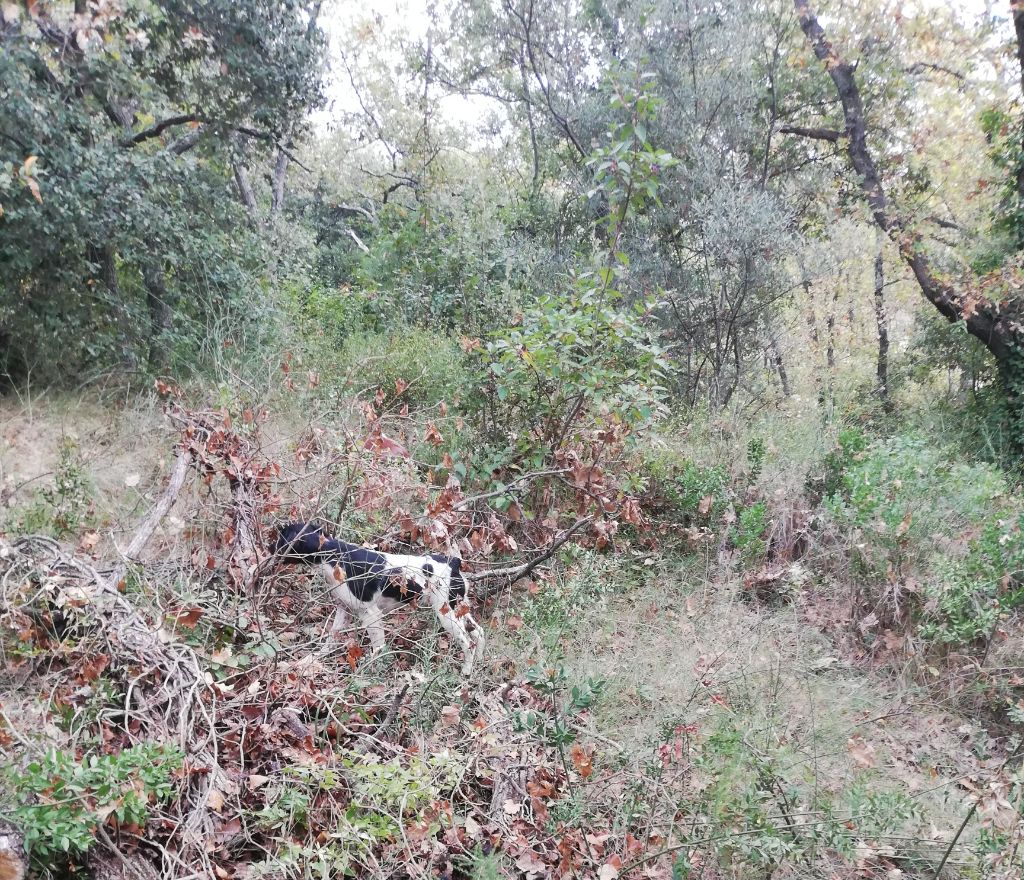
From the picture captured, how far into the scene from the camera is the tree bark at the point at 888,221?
7660 mm

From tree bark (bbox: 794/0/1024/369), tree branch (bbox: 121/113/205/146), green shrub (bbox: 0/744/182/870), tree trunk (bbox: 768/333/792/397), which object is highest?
tree bark (bbox: 794/0/1024/369)

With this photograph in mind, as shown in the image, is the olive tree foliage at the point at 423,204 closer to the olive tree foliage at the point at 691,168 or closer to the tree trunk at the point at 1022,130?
the olive tree foliage at the point at 691,168

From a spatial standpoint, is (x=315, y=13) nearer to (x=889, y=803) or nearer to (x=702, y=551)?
(x=702, y=551)

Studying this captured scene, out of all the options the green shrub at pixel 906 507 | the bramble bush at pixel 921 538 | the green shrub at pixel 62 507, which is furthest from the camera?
the green shrub at pixel 906 507

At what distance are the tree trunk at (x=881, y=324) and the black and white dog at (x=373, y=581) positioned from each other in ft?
27.5

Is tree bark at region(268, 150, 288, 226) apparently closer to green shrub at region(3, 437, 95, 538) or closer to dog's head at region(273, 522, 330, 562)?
green shrub at region(3, 437, 95, 538)

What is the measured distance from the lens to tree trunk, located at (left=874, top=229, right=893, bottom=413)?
10.1 meters

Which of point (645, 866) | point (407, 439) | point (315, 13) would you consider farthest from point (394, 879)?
point (315, 13)

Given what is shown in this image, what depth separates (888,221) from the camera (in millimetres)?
8242

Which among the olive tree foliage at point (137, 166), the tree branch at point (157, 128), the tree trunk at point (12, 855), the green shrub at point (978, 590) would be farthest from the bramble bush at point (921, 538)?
the tree branch at point (157, 128)

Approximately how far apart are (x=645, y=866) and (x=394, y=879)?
3.10 feet

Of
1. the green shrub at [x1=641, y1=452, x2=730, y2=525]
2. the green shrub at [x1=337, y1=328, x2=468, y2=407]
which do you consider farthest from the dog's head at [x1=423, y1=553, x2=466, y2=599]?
the green shrub at [x1=641, y1=452, x2=730, y2=525]

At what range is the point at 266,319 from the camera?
6605 mm

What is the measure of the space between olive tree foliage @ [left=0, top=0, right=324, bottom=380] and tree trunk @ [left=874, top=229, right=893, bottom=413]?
856 centimetres
